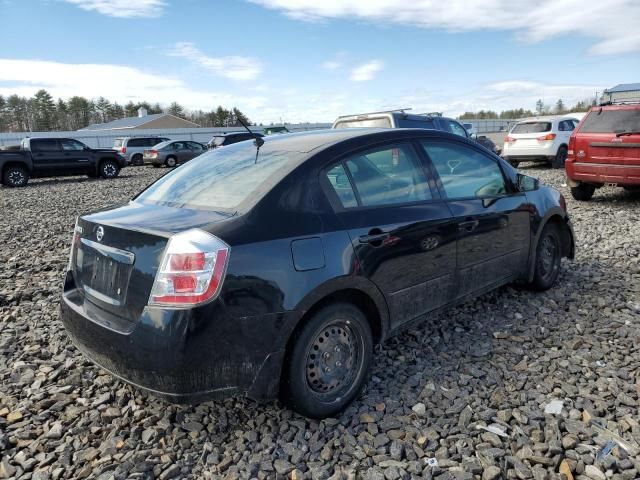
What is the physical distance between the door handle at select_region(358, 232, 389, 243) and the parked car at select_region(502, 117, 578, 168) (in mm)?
14466

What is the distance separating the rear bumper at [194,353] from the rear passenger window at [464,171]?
180 centimetres

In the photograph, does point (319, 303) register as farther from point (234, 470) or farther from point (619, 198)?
point (619, 198)

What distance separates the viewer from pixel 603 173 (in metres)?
8.53

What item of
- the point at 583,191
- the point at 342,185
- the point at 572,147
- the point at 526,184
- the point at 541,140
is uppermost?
the point at 541,140

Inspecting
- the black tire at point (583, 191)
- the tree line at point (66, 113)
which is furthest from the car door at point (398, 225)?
the tree line at point (66, 113)

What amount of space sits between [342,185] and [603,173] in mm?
7503

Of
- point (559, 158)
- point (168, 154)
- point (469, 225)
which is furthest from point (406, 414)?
point (168, 154)

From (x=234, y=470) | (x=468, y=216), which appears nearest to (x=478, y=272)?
(x=468, y=216)

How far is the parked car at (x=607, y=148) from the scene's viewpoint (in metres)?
8.17

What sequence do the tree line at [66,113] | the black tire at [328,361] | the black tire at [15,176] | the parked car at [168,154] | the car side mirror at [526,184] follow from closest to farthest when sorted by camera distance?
1. the black tire at [328,361]
2. the car side mirror at [526,184]
3. the black tire at [15,176]
4. the parked car at [168,154]
5. the tree line at [66,113]

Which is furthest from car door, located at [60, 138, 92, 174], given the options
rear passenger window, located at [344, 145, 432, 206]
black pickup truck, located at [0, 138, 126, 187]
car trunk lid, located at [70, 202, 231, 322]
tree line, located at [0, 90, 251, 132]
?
tree line, located at [0, 90, 251, 132]

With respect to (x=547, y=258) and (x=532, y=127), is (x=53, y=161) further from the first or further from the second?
(x=547, y=258)

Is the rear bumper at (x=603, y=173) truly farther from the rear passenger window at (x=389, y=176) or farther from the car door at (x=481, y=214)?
the rear passenger window at (x=389, y=176)

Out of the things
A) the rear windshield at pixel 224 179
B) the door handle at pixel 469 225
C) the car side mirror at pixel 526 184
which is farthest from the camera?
the car side mirror at pixel 526 184
